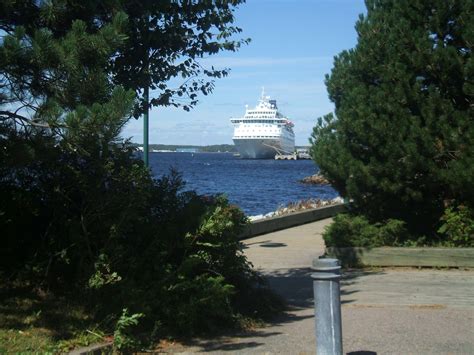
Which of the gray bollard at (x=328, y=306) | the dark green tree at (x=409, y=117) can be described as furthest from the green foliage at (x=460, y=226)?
the gray bollard at (x=328, y=306)

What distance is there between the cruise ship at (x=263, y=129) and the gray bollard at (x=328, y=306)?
12478 centimetres

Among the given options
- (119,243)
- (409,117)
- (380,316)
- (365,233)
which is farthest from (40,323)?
(409,117)

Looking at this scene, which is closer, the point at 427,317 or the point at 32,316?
the point at 32,316

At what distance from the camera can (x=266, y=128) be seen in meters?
132

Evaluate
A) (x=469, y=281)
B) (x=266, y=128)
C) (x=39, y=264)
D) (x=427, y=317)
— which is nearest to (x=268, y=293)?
(x=427, y=317)

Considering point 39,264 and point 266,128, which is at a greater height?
point 266,128

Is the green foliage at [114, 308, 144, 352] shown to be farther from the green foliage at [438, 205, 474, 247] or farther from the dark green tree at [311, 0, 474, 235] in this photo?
the green foliage at [438, 205, 474, 247]

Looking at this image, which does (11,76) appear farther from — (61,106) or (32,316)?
(32,316)

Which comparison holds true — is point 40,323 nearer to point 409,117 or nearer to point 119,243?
point 119,243

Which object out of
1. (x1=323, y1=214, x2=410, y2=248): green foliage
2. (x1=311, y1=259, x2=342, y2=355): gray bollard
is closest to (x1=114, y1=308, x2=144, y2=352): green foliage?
(x1=311, y1=259, x2=342, y2=355): gray bollard

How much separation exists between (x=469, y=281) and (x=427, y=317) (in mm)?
2463

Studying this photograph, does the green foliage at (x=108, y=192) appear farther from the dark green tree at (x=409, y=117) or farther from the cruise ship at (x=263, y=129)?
the cruise ship at (x=263, y=129)

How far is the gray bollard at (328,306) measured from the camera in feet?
17.9

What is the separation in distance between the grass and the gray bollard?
2.13m
